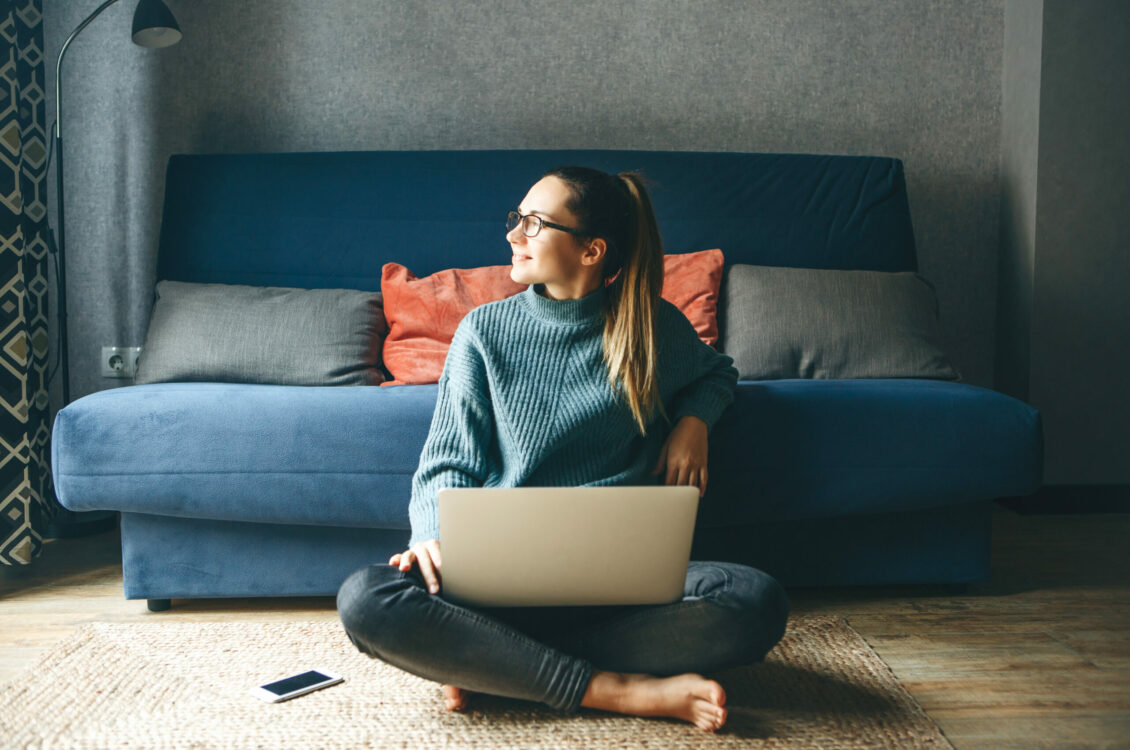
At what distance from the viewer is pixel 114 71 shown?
8.34ft

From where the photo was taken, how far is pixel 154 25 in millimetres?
2197

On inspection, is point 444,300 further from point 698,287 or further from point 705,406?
point 705,406

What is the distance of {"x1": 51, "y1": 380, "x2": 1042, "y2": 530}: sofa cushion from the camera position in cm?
168

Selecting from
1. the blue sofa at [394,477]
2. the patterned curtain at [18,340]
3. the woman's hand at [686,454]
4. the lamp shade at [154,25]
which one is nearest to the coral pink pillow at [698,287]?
the blue sofa at [394,477]

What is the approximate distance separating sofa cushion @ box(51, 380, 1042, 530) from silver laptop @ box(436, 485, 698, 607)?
1.85ft

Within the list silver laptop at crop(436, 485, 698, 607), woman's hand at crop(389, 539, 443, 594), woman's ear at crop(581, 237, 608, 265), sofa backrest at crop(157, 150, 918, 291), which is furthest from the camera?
sofa backrest at crop(157, 150, 918, 291)

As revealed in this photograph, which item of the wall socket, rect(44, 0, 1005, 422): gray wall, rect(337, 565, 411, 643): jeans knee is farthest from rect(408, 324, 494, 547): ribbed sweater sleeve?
the wall socket

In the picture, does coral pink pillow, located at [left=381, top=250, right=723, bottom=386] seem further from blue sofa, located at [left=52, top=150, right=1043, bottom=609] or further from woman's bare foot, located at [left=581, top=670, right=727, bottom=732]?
woman's bare foot, located at [left=581, top=670, right=727, bottom=732]

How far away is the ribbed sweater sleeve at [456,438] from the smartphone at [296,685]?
0.30m

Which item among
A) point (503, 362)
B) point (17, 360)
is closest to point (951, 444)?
point (503, 362)

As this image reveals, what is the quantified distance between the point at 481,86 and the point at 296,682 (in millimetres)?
1818

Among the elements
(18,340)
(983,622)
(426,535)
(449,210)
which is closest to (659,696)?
(426,535)

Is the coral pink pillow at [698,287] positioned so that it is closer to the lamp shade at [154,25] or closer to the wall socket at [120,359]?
the lamp shade at [154,25]

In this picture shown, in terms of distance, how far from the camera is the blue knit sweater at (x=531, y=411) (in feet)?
4.51
